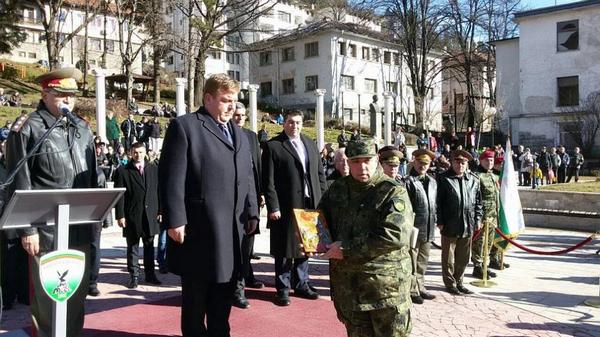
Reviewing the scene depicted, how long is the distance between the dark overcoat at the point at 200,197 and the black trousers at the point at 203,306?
5.8 inches

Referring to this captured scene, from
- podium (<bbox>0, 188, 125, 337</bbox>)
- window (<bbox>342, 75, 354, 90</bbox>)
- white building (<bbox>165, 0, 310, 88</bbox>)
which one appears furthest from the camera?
white building (<bbox>165, 0, 310, 88</bbox>)

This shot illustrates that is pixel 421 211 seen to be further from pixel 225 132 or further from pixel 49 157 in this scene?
pixel 49 157

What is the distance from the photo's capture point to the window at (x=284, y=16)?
2370 inches

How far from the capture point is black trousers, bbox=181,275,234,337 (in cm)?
387

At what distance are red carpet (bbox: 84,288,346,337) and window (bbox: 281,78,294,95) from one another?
4572 cm

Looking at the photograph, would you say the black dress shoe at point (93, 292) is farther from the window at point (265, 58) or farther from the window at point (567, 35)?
the window at point (265, 58)

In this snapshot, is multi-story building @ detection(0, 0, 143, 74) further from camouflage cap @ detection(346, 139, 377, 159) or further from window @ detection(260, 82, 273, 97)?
camouflage cap @ detection(346, 139, 377, 159)

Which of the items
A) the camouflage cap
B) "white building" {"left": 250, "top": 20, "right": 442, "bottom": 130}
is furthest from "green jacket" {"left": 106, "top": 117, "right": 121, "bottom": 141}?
"white building" {"left": 250, "top": 20, "right": 442, "bottom": 130}

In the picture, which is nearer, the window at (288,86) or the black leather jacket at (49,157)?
the black leather jacket at (49,157)

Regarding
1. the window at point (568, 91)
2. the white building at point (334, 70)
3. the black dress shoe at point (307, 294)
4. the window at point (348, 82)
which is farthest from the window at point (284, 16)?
the black dress shoe at point (307, 294)

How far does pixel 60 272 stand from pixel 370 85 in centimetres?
4913

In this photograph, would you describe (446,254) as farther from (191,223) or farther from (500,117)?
(500,117)

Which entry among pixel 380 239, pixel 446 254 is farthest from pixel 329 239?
pixel 446 254

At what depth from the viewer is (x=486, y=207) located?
307 inches
